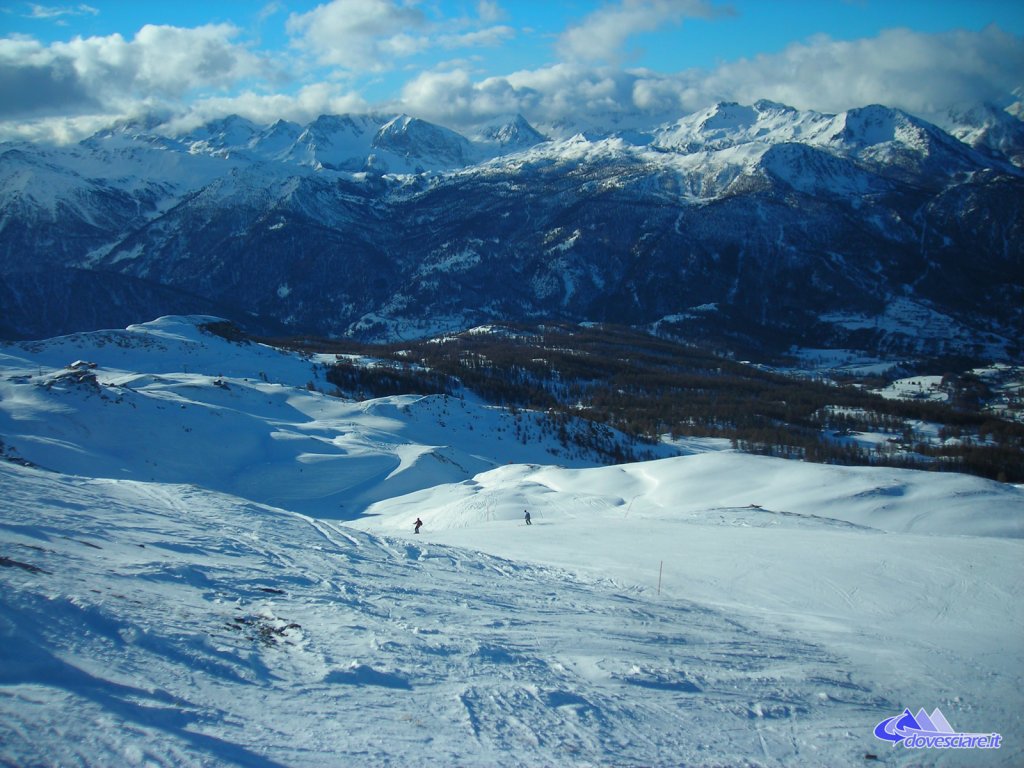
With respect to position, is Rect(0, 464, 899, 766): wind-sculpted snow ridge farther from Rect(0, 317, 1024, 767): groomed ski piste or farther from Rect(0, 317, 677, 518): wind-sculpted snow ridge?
Rect(0, 317, 677, 518): wind-sculpted snow ridge

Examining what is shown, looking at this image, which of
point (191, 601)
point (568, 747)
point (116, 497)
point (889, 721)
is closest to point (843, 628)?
point (889, 721)

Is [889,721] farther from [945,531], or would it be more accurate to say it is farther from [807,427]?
[807,427]

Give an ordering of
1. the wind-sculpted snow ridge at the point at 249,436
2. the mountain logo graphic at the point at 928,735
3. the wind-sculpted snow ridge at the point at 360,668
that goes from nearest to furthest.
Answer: the wind-sculpted snow ridge at the point at 360,668 < the mountain logo graphic at the point at 928,735 < the wind-sculpted snow ridge at the point at 249,436

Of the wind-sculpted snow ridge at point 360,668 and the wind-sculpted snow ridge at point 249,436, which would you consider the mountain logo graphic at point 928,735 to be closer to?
the wind-sculpted snow ridge at point 360,668

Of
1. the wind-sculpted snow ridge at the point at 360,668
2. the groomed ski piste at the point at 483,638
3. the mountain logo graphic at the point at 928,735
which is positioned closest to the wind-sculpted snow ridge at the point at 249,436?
the groomed ski piste at the point at 483,638

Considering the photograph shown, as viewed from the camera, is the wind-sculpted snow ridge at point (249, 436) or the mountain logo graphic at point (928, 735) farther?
the wind-sculpted snow ridge at point (249, 436)

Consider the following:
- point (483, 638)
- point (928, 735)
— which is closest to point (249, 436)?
point (483, 638)
